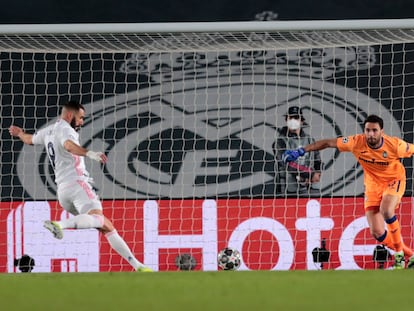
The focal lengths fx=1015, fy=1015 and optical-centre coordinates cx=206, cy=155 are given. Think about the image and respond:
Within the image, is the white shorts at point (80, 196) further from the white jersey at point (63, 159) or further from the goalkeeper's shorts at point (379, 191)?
the goalkeeper's shorts at point (379, 191)

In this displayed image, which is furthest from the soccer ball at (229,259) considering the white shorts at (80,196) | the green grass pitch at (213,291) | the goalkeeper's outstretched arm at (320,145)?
the green grass pitch at (213,291)

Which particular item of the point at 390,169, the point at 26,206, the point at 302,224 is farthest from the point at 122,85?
the point at 390,169

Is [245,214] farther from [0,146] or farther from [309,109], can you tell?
[0,146]

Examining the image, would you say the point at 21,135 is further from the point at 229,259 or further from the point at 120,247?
→ the point at 229,259

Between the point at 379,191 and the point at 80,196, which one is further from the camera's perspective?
the point at 379,191

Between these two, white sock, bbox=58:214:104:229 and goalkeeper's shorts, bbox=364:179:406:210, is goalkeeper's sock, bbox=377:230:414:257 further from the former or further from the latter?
white sock, bbox=58:214:104:229

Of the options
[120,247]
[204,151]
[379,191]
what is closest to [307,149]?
[379,191]

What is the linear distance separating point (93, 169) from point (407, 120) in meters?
3.26

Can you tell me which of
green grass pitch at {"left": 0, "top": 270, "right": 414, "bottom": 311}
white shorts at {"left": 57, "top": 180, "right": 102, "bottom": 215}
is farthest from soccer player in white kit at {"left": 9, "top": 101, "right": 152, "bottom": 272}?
green grass pitch at {"left": 0, "top": 270, "right": 414, "bottom": 311}

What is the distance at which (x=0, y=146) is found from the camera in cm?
1036

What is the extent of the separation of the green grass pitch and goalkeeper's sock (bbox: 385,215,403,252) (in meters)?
2.66

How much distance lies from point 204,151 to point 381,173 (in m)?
2.04

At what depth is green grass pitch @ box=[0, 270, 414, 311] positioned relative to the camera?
4426 mm

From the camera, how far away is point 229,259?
9203 mm
